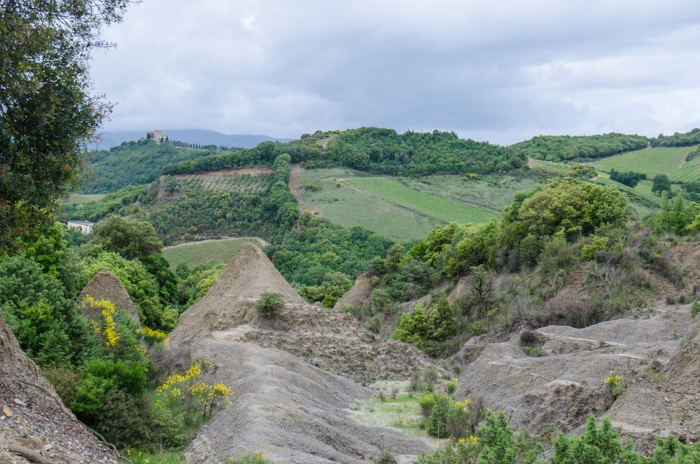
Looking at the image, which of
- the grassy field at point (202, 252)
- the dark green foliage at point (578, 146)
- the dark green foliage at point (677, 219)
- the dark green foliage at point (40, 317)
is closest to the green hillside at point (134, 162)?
the grassy field at point (202, 252)

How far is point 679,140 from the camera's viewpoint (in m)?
118

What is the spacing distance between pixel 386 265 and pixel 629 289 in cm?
2451

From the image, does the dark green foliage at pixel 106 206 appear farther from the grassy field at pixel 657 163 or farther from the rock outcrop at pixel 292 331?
the grassy field at pixel 657 163

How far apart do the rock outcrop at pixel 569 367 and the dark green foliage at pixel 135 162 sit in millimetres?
145449

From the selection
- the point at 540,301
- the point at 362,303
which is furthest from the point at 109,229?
the point at 540,301

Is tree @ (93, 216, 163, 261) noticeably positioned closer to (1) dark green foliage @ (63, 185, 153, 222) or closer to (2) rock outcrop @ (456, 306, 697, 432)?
(2) rock outcrop @ (456, 306, 697, 432)

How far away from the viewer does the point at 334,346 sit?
18.8 m

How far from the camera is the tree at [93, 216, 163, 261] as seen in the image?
4387cm

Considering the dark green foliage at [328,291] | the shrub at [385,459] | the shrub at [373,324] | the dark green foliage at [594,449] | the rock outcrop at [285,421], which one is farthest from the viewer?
the dark green foliage at [328,291]

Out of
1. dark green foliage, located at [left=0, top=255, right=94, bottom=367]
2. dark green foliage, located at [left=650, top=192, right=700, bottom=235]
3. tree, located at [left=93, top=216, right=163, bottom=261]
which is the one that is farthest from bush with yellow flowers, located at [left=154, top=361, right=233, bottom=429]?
tree, located at [left=93, top=216, right=163, bottom=261]

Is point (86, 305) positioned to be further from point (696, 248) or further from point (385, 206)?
point (385, 206)

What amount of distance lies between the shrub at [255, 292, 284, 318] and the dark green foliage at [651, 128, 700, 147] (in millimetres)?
126590

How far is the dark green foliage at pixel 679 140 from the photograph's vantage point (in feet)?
372

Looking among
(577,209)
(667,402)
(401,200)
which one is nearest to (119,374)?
(667,402)
